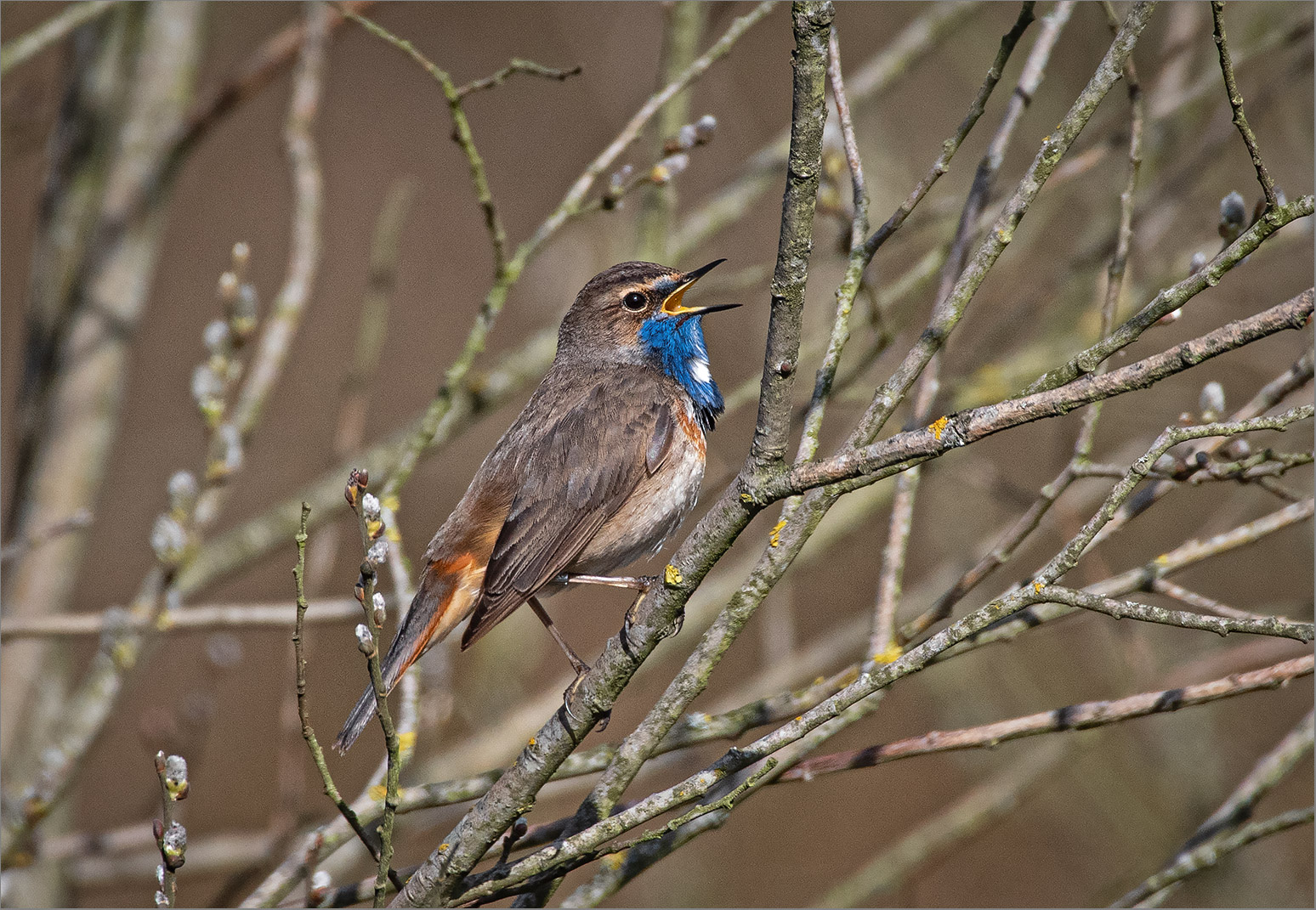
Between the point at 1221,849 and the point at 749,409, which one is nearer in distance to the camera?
the point at 1221,849

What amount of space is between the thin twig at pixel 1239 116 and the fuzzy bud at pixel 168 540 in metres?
3.30

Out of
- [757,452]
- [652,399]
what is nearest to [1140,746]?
[652,399]

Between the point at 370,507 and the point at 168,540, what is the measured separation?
5.73 ft

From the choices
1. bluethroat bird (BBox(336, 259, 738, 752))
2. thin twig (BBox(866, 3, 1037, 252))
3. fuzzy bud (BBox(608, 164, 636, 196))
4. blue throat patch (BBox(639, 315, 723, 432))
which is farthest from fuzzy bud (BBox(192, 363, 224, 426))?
thin twig (BBox(866, 3, 1037, 252))

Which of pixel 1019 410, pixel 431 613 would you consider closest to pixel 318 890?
pixel 431 613

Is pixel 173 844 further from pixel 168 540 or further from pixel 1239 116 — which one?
pixel 1239 116

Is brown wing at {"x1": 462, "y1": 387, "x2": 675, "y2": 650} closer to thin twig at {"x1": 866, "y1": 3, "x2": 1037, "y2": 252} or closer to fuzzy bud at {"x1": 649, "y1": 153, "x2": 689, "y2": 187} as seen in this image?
fuzzy bud at {"x1": 649, "y1": 153, "x2": 689, "y2": 187}

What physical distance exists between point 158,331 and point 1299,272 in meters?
8.43

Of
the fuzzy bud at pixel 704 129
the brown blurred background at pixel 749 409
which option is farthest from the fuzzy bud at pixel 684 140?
the brown blurred background at pixel 749 409

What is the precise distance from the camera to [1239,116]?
2203mm

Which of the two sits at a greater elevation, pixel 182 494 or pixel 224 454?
pixel 224 454

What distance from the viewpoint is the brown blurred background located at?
16.8ft

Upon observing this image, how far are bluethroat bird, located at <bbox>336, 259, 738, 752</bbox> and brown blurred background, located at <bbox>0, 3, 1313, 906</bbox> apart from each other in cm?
56

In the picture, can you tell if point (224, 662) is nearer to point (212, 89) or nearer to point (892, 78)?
point (212, 89)
